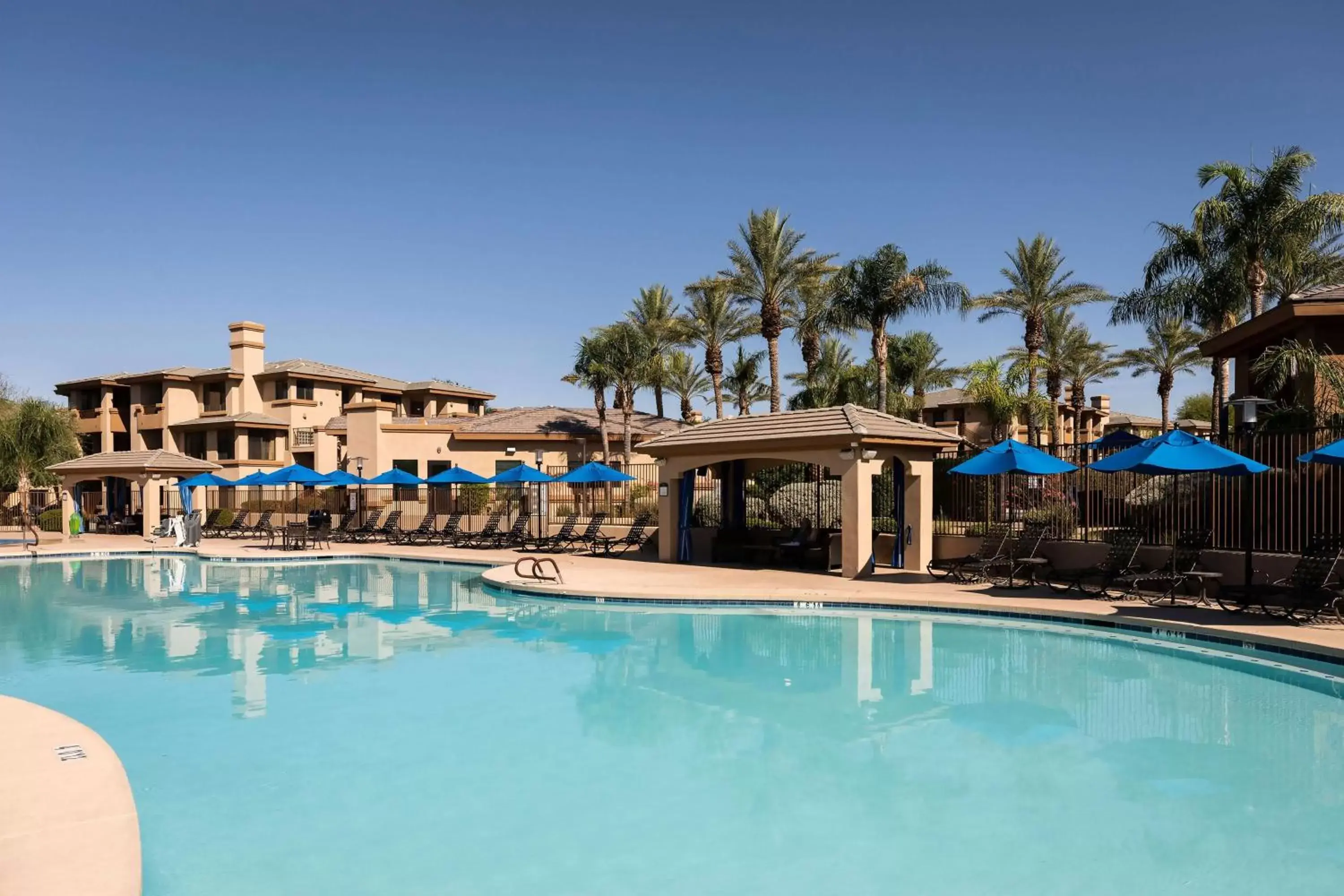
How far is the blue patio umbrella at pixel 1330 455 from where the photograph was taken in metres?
10.9

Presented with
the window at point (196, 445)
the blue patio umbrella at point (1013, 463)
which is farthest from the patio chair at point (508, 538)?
the window at point (196, 445)

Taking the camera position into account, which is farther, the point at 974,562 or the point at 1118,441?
the point at 1118,441

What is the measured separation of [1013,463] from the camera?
1496cm

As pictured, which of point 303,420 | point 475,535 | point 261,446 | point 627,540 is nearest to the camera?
point 627,540

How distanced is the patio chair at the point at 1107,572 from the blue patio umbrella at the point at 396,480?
18.9 metres

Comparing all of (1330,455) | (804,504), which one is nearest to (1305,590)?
(1330,455)

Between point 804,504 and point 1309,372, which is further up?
point 1309,372

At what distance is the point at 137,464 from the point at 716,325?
22.4 meters

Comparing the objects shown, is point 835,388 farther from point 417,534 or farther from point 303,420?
point 303,420

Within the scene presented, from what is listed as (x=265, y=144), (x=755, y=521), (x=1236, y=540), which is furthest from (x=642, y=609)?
(x=265, y=144)

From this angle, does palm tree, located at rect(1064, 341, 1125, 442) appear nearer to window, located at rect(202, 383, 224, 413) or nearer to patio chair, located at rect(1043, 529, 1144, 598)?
patio chair, located at rect(1043, 529, 1144, 598)

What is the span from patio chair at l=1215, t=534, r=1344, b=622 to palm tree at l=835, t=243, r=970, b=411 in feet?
66.9

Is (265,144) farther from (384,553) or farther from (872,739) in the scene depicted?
(872,739)

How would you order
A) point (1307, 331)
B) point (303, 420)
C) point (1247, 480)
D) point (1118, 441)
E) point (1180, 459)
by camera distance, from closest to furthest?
point (1180, 459), point (1247, 480), point (1307, 331), point (1118, 441), point (303, 420)
